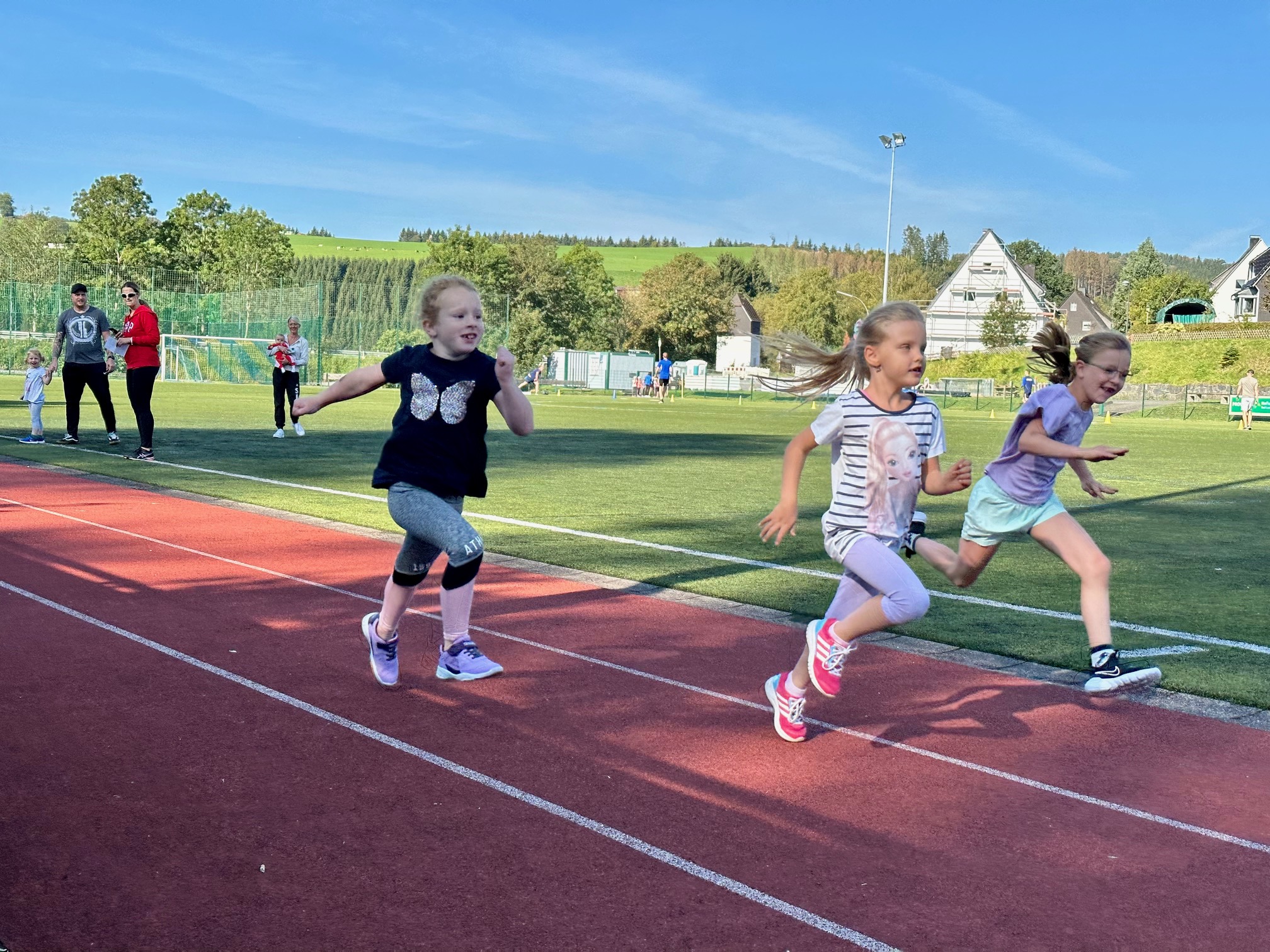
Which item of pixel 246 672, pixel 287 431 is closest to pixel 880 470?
pixel 246 672

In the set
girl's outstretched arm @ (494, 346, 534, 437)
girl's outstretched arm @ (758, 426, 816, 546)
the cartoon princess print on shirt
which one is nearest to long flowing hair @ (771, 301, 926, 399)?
the cartoon princess print on shirt

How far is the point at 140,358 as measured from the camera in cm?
1680

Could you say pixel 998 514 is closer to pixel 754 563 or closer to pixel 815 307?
pixel 754 563

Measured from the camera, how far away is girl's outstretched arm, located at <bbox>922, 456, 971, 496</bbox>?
4.83 m

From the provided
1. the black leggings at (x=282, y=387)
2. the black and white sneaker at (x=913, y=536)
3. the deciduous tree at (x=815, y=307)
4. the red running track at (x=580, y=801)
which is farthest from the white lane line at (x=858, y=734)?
the deciduous tree at (x=815, y=307)

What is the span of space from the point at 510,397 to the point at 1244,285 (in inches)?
4487

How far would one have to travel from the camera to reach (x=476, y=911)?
3418mm

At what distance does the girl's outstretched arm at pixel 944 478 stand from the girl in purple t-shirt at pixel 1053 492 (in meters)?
0.71

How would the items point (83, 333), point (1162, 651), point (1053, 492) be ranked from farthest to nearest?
point (83, 333)
point (1162, 651)
point (1053, 492)

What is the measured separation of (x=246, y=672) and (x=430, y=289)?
2.00 metres

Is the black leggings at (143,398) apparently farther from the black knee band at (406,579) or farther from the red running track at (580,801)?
the black knee band at (406,579)

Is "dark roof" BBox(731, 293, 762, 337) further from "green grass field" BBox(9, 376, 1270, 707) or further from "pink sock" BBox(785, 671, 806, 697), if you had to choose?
"pink sock" BBox(785, 671, 806, 697)

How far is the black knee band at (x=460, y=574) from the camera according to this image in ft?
18.3

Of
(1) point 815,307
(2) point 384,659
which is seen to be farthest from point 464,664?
(1) point 815,307
